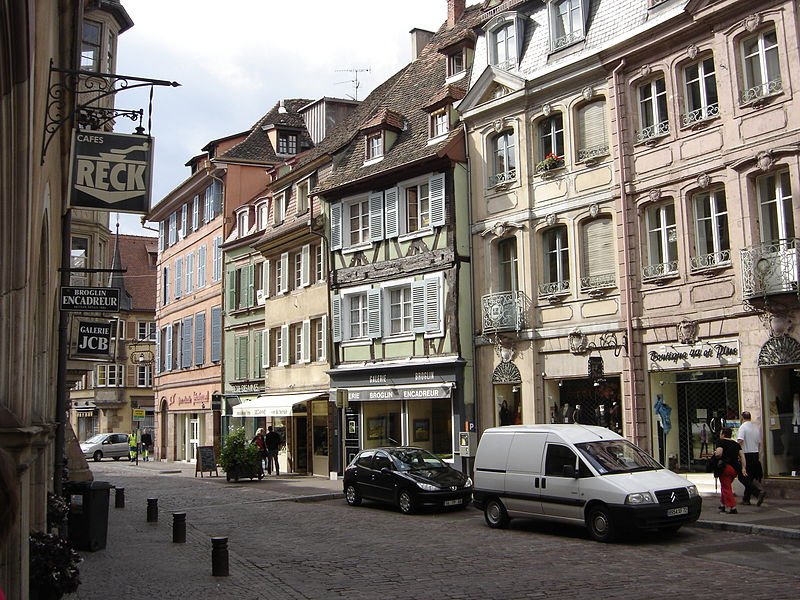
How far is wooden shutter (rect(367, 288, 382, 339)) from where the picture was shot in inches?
1178

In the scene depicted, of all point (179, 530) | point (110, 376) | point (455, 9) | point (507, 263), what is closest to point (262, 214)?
point (455, 9)

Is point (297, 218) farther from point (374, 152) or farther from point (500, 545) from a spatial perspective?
point (500, 545)

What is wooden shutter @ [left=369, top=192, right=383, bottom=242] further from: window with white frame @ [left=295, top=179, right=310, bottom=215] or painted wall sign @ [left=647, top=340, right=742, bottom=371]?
painted wall sign @ [left=647, top=340, right=742, bottom=371]

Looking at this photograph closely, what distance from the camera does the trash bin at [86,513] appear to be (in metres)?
14.2

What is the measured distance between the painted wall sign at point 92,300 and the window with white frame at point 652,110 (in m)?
14.1

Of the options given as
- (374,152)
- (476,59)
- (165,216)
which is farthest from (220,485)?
(165,216)

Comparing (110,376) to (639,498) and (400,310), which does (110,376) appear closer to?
(400,310)

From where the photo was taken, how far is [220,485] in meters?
29.9

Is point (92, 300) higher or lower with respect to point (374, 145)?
lower

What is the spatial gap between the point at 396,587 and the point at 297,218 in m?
25.8

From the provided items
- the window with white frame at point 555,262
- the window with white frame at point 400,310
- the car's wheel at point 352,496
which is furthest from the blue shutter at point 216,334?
the window with white frame at point 555,262

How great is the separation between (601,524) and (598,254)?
32.0 ft

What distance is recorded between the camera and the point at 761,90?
1891 centimetres

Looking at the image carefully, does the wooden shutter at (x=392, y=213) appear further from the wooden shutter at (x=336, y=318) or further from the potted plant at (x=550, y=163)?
the potted plant at (x=550, y=163)
